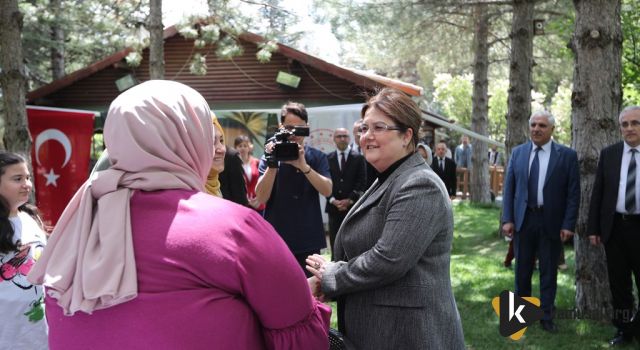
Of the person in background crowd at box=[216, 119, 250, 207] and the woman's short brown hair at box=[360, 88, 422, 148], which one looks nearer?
the woman's short brown hair at box=[360, 88, 422, 148]

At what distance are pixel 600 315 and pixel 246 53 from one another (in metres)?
11.9

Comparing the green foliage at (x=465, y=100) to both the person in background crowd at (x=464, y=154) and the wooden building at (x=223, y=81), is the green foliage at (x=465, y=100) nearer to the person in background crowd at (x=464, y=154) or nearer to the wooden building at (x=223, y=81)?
the person in background crowd at (x=464, y=154)

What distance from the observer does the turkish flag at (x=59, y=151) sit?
12.6 m

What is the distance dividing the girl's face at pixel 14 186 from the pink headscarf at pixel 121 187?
1.93m

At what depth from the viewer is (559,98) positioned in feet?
128

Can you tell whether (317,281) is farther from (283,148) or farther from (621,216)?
(621,216)

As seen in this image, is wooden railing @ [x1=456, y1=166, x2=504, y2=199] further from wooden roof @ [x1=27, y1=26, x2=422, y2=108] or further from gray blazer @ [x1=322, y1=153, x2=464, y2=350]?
gray blazer @ [x1=322, y1=153, x2=464, y2=350]

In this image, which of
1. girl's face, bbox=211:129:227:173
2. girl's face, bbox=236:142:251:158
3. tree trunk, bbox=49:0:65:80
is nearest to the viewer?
girl's face, bbox=211:129:227:173

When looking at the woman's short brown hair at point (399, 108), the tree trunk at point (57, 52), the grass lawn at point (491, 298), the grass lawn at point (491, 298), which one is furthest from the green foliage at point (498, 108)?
the woman's short brown hair at point (399, 108)

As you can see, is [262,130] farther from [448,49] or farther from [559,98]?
[559,98]

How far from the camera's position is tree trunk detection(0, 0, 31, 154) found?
680cm

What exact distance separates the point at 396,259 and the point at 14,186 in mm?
2354

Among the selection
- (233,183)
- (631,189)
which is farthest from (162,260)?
(631,189)

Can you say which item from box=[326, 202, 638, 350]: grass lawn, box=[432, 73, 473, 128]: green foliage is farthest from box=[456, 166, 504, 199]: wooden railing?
box=[432, 73, 473, 128]: green foliage
